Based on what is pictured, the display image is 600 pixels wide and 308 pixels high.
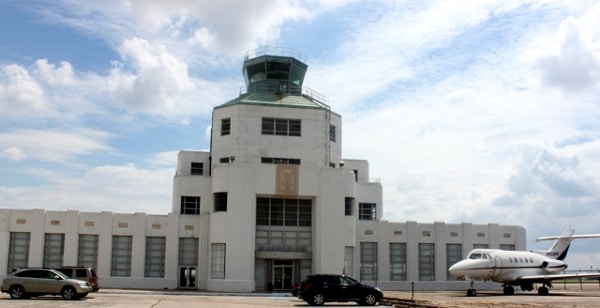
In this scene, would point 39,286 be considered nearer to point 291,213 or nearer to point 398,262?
point 291,213

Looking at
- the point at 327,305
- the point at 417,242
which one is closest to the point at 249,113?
the point at 417,242

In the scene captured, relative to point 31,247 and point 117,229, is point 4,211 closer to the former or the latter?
point 31,247

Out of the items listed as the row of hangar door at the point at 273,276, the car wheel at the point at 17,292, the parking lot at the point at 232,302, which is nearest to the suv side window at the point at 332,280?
the parking lot at the point at 232,302

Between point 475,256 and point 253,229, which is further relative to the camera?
point 253,229

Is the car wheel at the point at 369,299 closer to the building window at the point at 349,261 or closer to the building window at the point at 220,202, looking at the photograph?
the building window at the point at 349,261

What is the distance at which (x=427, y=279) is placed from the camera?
193 ft

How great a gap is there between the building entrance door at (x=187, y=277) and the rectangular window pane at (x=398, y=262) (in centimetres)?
1644

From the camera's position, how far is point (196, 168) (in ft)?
201

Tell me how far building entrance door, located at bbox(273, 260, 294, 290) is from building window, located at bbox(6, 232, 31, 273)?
1889 cm

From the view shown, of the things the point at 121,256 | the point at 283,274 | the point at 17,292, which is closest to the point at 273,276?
the point at 283,274

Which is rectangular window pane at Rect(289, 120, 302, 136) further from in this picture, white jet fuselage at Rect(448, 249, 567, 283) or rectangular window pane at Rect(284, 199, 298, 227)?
white jet fuselage at Rect(448, 249, 567, 283)

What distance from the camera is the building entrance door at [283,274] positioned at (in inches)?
2121

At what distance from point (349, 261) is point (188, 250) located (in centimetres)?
1274

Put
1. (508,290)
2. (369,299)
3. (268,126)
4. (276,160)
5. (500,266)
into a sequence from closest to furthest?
1. (369,299)
2. (508,290)
3. (500,266)
4. (276,160)
5. (268,126)
